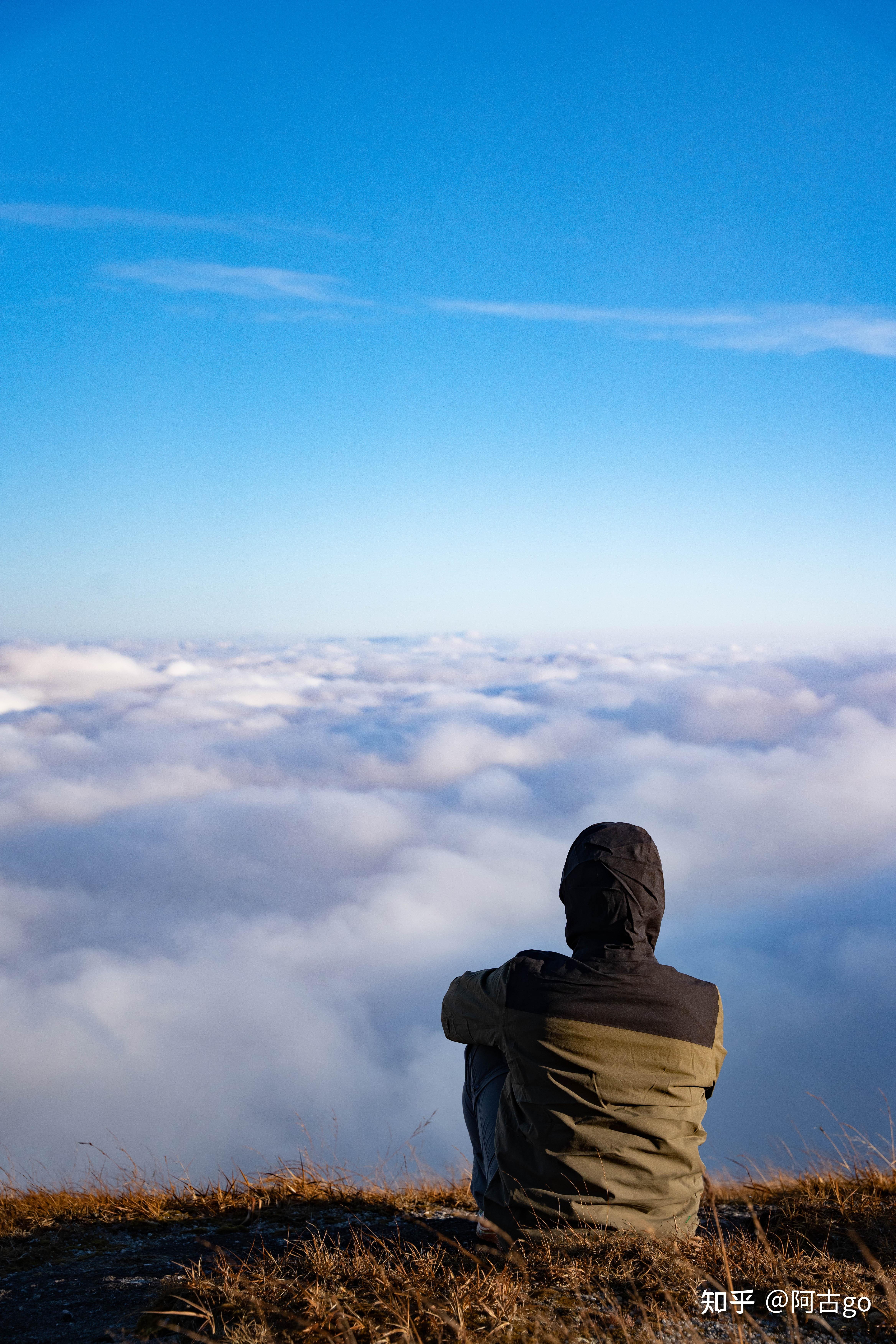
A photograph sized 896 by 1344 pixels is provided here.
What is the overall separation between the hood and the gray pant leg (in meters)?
0.64

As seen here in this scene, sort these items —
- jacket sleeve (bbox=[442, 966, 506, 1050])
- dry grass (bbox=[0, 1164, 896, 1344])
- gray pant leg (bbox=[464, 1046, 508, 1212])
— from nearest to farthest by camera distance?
dry grass (bbox=[0, 1164, 896, 1344])
jacket sleeve (bbox=[442, 966, 506, 1050])
gray pant leg (bbox=[464, 1046, 508, 1212])

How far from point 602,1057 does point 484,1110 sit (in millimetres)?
736

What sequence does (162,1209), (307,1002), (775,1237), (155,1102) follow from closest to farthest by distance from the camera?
(775,1237) → (162,1209) → (155,1102) → (307,1002)

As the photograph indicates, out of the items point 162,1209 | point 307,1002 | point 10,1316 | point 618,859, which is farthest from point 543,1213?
point 307,1002

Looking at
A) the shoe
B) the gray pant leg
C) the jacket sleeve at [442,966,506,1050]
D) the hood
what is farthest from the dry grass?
the hood

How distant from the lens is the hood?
2850 mm

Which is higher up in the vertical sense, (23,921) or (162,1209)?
(162,1209)

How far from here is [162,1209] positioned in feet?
14.5

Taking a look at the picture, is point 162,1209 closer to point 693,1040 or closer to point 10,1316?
point 10,1316

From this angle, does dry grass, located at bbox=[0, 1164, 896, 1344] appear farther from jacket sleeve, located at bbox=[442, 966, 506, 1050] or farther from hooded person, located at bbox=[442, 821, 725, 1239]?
jacket sleeve, located at bbox=[442, 966, 506, 1050]

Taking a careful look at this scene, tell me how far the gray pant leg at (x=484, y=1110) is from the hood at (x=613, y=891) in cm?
64

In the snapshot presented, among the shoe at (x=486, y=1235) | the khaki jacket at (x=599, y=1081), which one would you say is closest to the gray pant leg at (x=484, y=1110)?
the shoe at (x=486, y=1235)

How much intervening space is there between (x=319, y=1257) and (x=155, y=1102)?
164 metres

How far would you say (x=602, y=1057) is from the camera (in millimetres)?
2678
